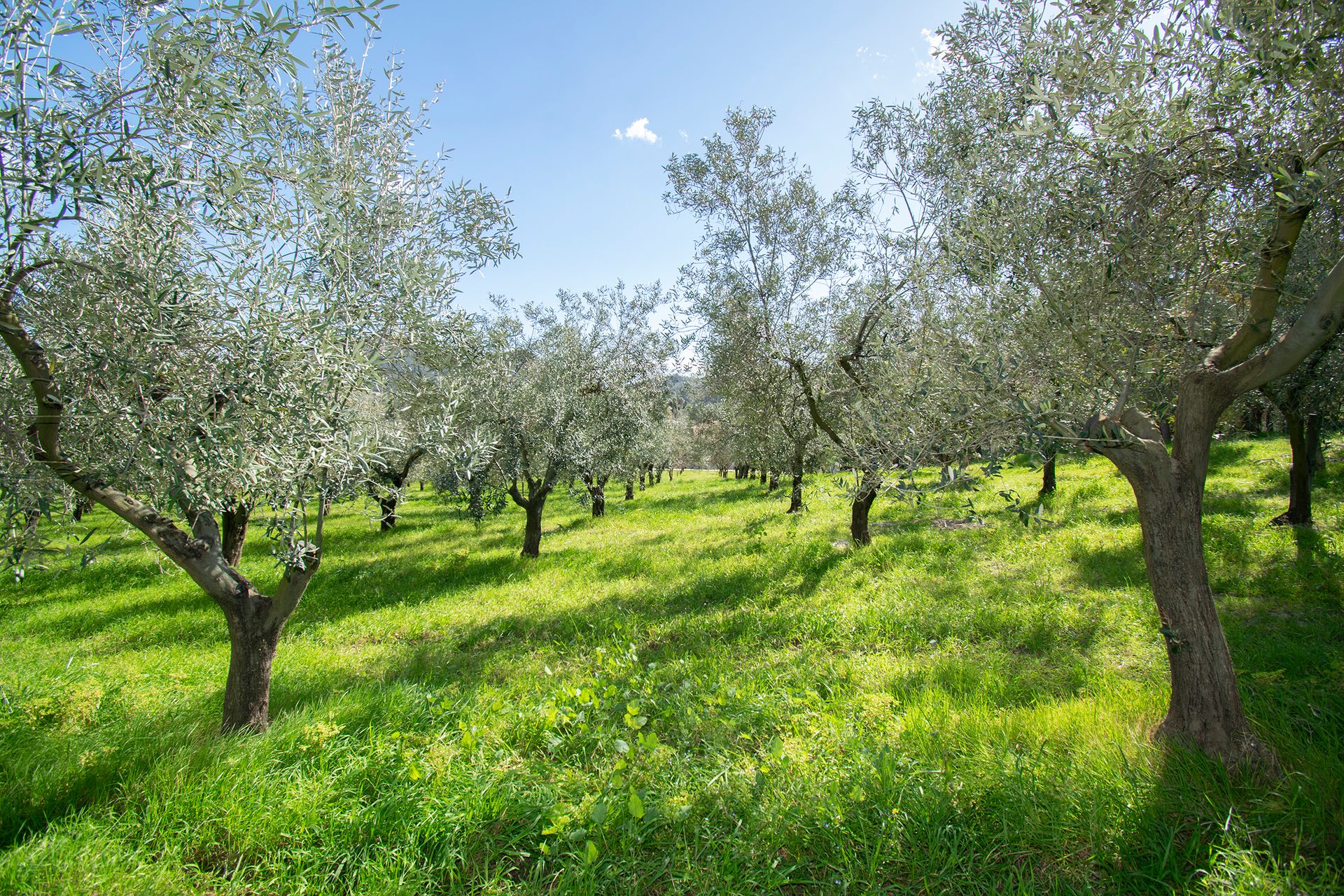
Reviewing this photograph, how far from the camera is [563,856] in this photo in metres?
4.26

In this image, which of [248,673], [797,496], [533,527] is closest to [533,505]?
[533,527]

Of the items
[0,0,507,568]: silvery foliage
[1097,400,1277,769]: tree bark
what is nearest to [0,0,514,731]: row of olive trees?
[0,0,507,568]: silvery foliage

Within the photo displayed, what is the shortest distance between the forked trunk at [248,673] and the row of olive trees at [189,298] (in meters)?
0.15

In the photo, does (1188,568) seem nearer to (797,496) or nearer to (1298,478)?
(1298,478)

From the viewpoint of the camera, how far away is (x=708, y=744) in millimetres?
5762

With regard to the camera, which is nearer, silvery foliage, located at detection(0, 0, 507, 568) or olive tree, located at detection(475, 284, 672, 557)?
silvery foliage, located at detection(0, 0, 507, 568)

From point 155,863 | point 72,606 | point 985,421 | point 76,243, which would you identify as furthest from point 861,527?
point 72,606

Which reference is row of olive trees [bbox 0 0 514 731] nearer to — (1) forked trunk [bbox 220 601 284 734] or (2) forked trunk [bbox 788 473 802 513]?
(1) forked trunk [bbox 220 601 284 734]

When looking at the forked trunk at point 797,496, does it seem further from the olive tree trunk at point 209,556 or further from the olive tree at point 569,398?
the olive tree trunk at point 209,556

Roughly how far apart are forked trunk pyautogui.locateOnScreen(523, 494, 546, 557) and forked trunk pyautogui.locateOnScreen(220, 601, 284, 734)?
10514mm

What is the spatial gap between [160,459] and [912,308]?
33.8 feet

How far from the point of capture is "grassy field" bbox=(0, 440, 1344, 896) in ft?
12.8

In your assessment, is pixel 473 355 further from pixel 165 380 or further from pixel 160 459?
pixel 160 459

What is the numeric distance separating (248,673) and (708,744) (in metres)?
5.15
